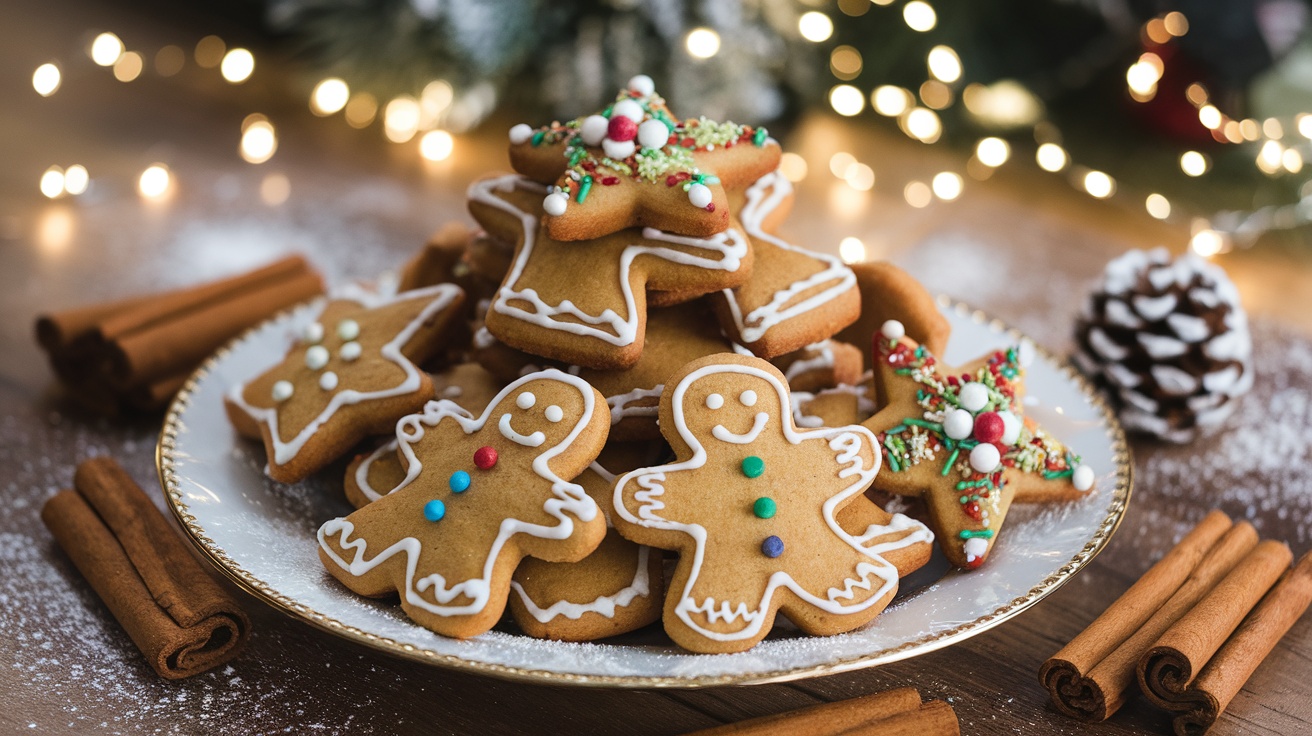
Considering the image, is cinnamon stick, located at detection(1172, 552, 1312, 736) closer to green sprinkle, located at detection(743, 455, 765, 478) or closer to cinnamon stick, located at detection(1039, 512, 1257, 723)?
cinnamon stick, located at detection(1039, 512, 1257, 723)

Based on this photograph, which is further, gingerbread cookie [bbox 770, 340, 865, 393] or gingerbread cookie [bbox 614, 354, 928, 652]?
gingerbread cookie [bbox 770, 340, 865, 393]

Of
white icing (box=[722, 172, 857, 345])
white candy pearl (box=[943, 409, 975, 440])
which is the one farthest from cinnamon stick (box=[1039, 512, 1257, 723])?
white icing (box=[722, 172, 857, 345])

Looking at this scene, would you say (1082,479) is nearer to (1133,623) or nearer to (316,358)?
(1133,623)

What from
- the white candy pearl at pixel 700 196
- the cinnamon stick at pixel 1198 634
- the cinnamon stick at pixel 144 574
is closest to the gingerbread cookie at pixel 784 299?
the white candy pearl at pixel 700 196

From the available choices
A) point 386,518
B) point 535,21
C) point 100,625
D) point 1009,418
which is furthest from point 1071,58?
point 100,625

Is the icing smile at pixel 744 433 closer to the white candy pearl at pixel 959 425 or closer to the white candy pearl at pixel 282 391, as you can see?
the white candy pearl at pixel 959 425

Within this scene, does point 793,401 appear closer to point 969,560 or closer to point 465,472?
point 969,560
